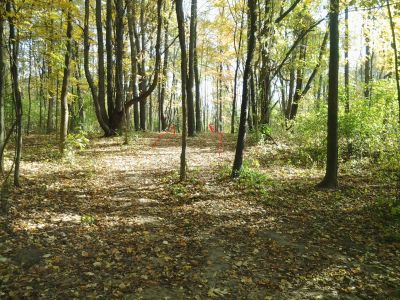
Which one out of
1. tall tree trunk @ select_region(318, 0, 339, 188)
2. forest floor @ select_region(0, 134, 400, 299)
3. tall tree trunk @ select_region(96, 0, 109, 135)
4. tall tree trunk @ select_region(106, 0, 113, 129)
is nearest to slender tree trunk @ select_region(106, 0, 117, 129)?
tall tree trunk @ select_region(106, 0, 113, 129)

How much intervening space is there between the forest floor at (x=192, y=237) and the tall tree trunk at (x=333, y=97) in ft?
1.85

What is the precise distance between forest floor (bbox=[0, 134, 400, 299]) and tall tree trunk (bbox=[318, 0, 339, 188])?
1.85ft

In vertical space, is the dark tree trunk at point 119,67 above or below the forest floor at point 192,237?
above

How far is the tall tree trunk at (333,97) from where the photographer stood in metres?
9.28

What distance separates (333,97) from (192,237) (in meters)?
5.74

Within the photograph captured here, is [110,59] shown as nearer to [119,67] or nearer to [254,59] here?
[119,67]

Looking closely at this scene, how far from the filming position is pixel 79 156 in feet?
43.4

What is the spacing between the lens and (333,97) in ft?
31.4

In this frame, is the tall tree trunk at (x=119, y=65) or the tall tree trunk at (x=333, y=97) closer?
the tall tree trunk at (x=333, y=97)

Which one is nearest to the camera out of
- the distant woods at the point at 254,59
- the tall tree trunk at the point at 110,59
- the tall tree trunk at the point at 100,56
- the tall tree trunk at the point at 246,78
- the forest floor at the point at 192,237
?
the forest floor at the point at 192,237

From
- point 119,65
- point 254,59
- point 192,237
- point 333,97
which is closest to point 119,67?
point 119,65

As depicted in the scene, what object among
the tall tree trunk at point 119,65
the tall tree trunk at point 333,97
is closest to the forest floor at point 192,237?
the tall tree trunk at point 333,97

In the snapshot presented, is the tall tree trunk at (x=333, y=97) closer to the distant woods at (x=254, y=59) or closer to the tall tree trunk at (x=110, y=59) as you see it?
the distant woods at (x=254, y=59)

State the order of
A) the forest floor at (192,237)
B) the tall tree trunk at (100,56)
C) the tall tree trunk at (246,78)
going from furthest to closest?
1. the tall tree trunk at (100,56)
2. the tall tree trunk at (246,78)
3. the forest floor at (192,237)
